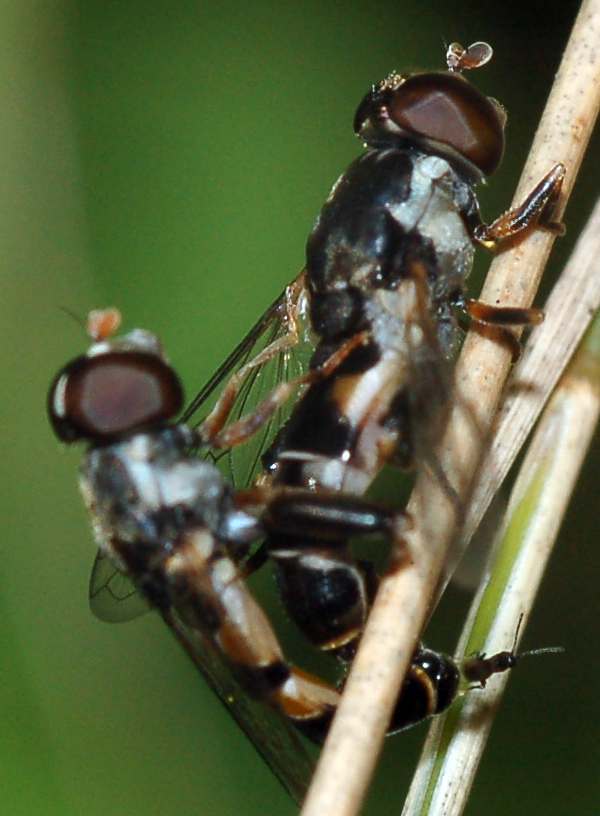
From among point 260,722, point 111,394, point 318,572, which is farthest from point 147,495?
point 260,722

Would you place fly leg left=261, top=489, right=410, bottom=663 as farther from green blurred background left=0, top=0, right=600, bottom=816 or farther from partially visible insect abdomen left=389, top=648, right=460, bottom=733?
green blurred background left=0, top=0, right=600, bottom=816

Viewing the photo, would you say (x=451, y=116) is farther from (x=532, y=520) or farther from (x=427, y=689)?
(x=427, y=689)

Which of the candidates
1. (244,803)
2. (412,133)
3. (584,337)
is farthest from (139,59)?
(584,337)

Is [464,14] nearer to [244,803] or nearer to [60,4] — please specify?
[60,4]

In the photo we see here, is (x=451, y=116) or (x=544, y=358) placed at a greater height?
(x=451, y=116)

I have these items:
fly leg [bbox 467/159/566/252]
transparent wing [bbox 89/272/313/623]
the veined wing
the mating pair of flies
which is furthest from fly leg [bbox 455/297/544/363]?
the veined wing

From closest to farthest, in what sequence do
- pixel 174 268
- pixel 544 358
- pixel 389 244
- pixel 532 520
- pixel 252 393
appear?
pixel 532 520 < pixel 544 358 < pixel 389 244 < pixel 252 393 < pixel 174 268

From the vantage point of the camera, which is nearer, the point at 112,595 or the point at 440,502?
the point at 440,502

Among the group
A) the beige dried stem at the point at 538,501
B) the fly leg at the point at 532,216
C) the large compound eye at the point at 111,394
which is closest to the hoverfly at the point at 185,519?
the large compound eye at the point at 111,394
